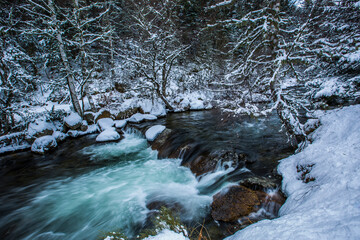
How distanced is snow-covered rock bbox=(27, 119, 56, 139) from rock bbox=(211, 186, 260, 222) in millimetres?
9950

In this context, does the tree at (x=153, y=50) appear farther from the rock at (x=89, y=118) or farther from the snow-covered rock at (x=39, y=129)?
the snow-covered rock at (x=39, y=129)

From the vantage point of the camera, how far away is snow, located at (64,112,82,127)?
31.5ft

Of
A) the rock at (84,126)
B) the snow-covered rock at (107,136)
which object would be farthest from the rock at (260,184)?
the rock at (84,126)

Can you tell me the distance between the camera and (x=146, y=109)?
13.2m

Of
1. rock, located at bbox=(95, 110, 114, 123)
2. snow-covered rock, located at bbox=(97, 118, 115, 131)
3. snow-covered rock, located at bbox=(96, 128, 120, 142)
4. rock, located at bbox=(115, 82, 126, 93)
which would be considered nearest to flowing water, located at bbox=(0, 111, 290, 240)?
snow-covered rock, located at bbox=(96, 128, 120, 142)

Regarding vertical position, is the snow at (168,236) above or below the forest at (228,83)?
below

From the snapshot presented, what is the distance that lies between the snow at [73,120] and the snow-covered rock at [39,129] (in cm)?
89

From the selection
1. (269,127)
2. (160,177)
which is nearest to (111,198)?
(160,177)

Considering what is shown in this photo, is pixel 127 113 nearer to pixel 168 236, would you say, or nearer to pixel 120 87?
pixel 120 87

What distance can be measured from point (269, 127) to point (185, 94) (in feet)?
36.0

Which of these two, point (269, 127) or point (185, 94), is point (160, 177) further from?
point (185, 94)

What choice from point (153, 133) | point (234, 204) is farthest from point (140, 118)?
point (234, 204)

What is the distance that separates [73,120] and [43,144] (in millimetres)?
2296

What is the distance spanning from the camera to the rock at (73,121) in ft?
31.5
